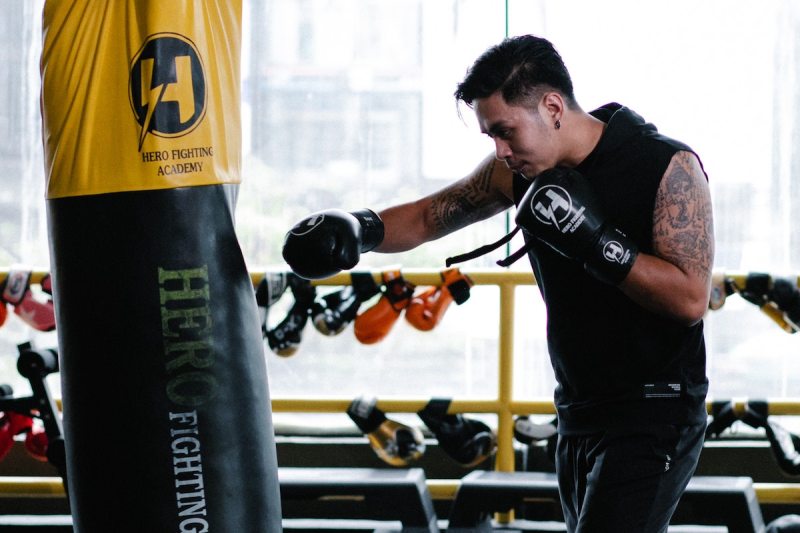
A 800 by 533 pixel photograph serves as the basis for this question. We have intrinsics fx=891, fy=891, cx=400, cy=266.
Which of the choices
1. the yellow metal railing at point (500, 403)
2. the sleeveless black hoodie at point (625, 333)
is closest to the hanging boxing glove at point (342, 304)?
the yellow metal railing at point (500, 403)

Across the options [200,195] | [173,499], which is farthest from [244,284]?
[173,499]

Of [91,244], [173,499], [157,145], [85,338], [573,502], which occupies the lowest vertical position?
[573,502]

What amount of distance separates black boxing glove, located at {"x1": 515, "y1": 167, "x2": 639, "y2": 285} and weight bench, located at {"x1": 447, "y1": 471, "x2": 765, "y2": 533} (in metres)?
1.34

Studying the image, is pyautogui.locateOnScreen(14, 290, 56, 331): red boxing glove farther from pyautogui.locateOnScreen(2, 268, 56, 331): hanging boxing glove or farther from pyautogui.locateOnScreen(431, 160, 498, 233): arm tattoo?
pyautogui.locateOnScreen(431, 160, 498, 233): arm tattoo

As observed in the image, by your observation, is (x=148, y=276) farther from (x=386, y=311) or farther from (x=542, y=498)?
(x=542, y=498)

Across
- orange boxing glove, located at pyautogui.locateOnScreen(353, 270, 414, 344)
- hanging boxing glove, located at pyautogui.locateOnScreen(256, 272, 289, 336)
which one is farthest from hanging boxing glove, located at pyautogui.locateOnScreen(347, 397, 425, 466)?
hanging boxing glove, located at pyautogui.locateOnScreen(256, 272, 289, 336)

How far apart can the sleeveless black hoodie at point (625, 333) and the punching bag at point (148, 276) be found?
0.67 meters

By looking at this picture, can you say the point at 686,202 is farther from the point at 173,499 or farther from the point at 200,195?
the point at 173,499

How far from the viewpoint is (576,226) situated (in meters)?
1.66

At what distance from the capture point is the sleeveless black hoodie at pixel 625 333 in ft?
5.80

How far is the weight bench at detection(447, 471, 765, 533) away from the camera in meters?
2.75

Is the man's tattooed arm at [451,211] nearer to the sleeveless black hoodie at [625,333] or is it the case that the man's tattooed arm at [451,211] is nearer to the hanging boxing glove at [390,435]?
the sleeveless black hoodie at [625,333]

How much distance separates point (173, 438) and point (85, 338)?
251 mm

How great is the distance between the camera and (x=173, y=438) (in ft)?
5.24
